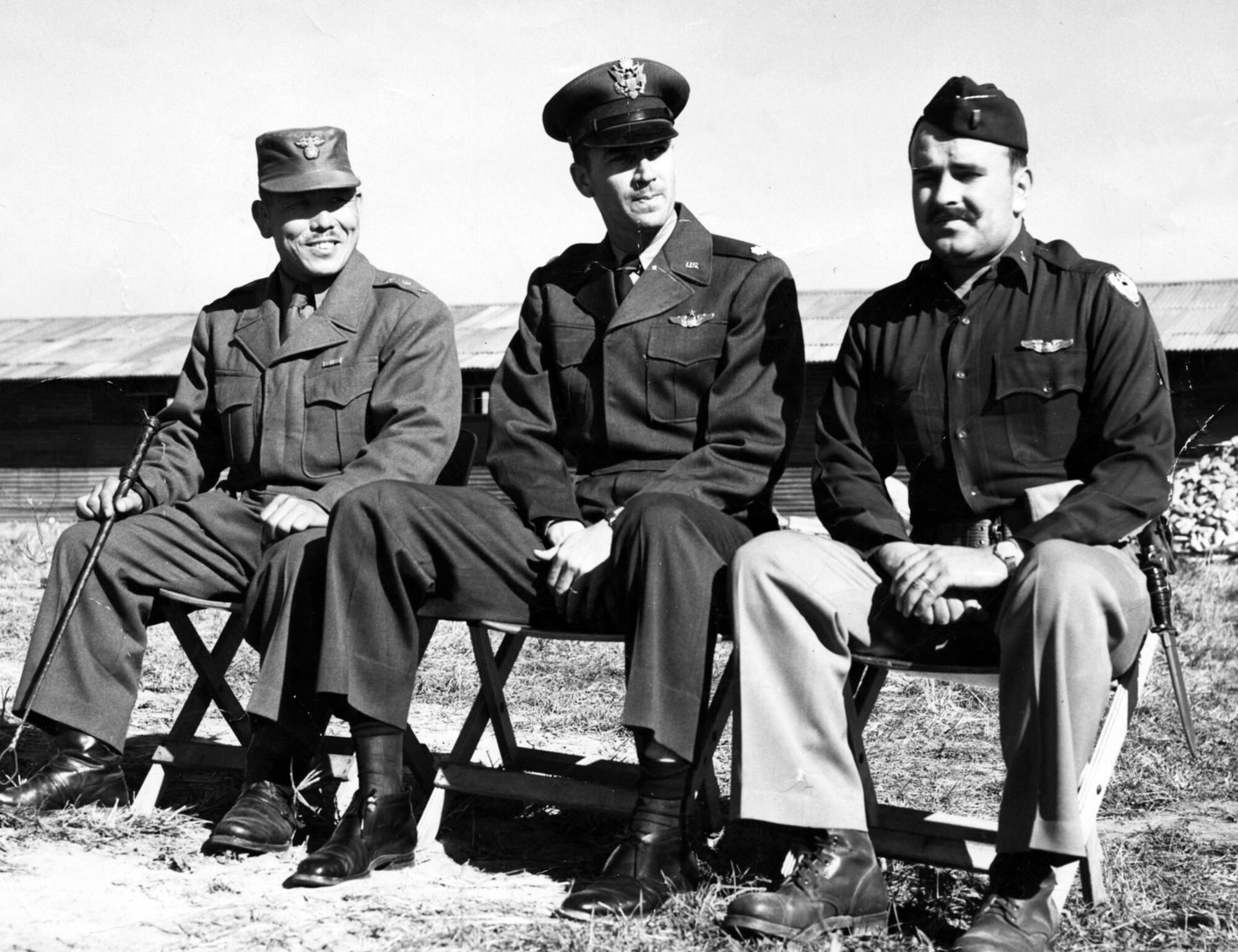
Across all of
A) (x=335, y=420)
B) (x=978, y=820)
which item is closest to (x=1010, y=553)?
(x=978, y=820)

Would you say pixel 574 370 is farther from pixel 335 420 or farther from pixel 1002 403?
pixel 1002 403

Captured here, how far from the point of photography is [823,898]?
2.71 metres

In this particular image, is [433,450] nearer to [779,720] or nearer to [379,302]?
[379,302]

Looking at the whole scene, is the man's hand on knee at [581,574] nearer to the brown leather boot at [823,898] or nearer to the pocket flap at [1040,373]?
the brown leather boot at [823,898]

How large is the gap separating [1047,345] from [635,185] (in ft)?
4.05

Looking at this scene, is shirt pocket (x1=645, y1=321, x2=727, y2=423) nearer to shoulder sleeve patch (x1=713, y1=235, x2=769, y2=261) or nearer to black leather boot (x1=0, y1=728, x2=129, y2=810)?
shoulder sleeve patch (x1=713, y1=235, x2=769, y2=261)

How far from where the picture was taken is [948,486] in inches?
130

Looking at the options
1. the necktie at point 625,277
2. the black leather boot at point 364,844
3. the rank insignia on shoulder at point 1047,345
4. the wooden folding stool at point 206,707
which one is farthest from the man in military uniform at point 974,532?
A: the wooden folding stool at point 206,707

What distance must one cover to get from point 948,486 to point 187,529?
7.16ft

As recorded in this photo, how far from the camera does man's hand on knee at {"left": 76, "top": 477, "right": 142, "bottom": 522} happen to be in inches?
154

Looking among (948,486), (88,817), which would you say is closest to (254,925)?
(88,817)

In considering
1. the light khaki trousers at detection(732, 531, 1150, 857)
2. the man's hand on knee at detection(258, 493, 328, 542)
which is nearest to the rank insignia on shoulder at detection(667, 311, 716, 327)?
the light khaki trousers at detection(732, 531, 1150, 857)

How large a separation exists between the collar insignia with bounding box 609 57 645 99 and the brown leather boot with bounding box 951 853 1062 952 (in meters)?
2.26

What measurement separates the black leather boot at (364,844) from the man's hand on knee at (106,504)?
1.26m
